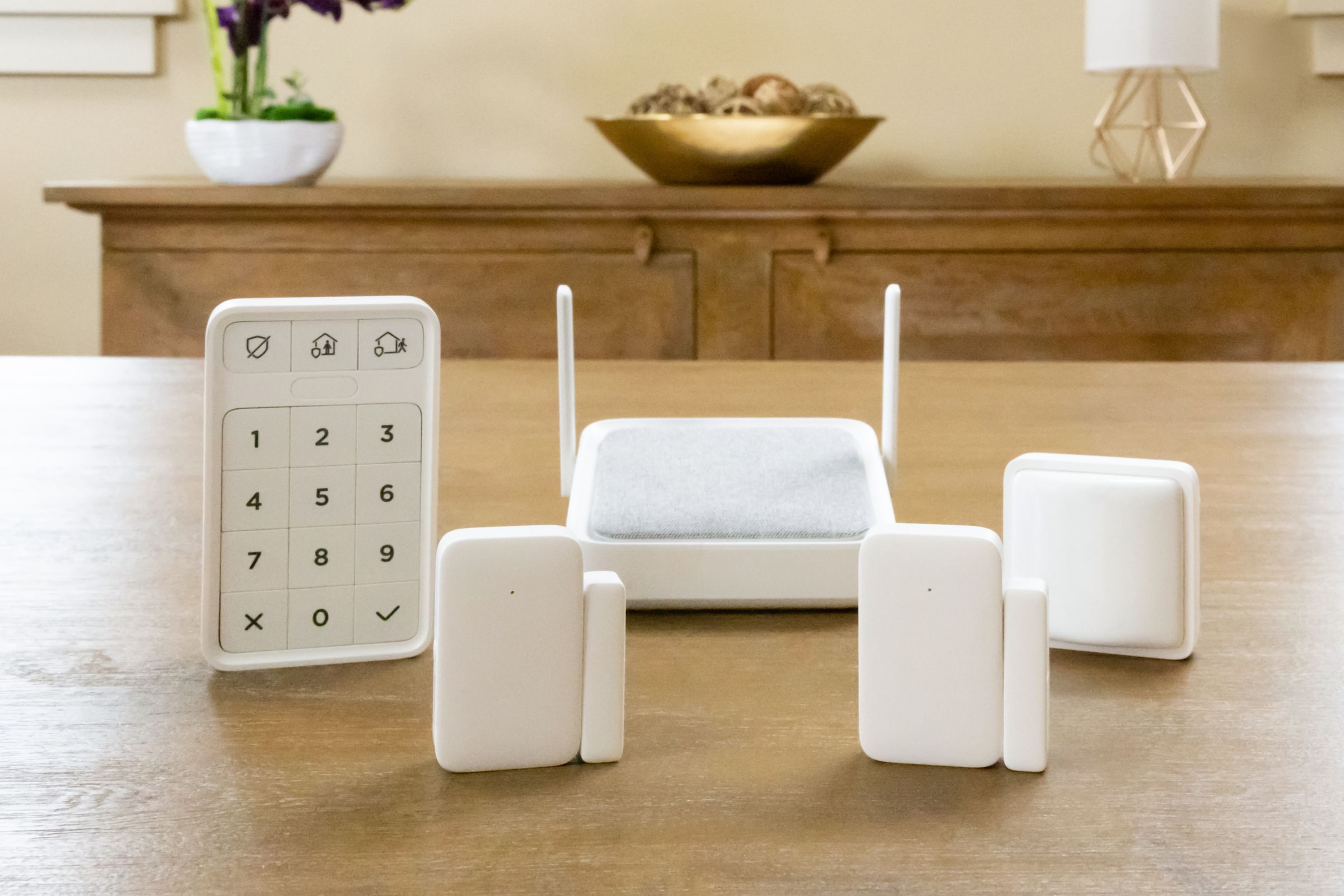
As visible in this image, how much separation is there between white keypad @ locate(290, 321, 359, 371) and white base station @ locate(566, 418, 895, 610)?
0.38ft

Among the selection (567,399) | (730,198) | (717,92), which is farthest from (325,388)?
(717,92)

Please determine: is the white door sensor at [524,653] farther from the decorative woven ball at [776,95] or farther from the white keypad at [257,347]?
the decorative woven ball at [776,95]

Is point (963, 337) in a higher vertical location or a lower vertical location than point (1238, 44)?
lower

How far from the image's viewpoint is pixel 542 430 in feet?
2.71

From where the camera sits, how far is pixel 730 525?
487mm

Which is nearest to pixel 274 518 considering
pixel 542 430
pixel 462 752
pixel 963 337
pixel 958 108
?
pixel 462 752

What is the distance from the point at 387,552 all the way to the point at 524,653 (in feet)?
0.34

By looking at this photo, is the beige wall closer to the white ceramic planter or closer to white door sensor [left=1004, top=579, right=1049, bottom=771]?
the white ceramic planter

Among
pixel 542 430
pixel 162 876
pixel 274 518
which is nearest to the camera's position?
pixel 162 876

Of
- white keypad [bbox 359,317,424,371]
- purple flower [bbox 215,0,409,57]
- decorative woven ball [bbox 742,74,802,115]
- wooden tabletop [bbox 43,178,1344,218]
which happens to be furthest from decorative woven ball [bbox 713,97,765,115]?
white keypad [bbox 359,317,424,371]

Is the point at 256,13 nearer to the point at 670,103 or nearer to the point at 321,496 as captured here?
the point at 670,103

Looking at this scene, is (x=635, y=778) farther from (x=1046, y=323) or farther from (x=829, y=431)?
(x=1046, y=323)

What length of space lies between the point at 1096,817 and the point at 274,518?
0.90 ft

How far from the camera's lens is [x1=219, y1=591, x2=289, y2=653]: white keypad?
418 millimetres
